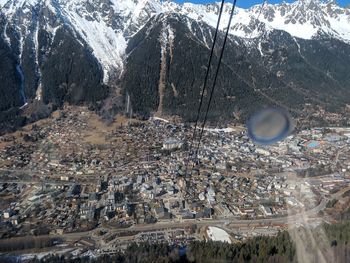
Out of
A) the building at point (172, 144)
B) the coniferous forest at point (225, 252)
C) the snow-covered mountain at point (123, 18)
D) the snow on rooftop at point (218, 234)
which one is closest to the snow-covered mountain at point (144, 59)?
the snow-covered mountain at point (123, 18)

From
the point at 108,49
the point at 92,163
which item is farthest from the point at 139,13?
the point at 92,163

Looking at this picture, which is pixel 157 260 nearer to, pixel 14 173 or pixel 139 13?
pixel 14 173

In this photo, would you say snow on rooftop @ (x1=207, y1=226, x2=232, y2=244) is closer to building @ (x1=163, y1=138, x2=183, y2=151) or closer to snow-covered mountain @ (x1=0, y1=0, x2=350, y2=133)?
building @ (x1=163, y1=138, x2=183, y2=151)

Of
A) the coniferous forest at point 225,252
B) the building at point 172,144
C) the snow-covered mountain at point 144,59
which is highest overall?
the snow-covered mountain at point 144,59

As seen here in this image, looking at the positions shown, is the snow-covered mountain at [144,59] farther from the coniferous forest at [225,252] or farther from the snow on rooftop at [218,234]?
the coniferous forest at [225,252]

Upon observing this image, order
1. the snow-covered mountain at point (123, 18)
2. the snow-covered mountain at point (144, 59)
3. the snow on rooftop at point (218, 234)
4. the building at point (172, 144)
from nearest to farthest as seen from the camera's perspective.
Answer: the snow on rooftop at point (218, 234), the building at point (172, 144), the snow-covered mountain at point (144, 59), the snow-covered mountain at point (123, 18)

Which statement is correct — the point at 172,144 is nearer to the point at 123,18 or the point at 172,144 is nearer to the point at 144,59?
the point at 144,59

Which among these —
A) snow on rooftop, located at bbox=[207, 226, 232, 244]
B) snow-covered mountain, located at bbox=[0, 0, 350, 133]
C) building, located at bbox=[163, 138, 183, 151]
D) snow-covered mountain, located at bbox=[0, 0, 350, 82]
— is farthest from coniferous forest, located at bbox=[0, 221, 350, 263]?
snow-covered mountain, located at bbox=[0, 0, 350, 82]
